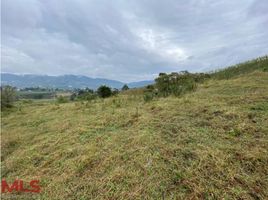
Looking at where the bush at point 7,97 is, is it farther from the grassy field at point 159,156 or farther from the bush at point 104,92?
the grassy field at point 159,156

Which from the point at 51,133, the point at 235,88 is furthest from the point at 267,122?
the point at 51,133

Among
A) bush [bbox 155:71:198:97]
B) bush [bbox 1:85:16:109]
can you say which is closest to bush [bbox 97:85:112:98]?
bush [bbox 155:71:198:97]

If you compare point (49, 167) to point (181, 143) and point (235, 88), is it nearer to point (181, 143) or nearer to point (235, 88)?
point (181, 143)

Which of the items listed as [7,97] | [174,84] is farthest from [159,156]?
[7,97]

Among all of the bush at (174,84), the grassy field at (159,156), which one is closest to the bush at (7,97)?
the grassy field at (159,156)

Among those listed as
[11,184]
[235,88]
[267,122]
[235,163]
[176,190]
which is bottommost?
[11,184]

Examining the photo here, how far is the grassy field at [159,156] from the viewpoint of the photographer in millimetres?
2312

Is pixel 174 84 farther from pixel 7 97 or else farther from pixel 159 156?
pixel 7 97

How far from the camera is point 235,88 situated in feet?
20.0

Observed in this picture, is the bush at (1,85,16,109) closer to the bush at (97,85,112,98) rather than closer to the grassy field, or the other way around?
the bush at (97,85,112,98)

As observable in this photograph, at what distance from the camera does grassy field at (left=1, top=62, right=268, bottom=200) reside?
91.0 inches

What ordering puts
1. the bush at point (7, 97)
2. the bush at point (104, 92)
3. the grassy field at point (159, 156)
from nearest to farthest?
the grassy field at point (159, 156) < the bush at point (104, 92) < the bush at point (7, 97)

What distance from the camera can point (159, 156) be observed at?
2.85 meters

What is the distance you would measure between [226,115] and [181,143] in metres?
1.32
